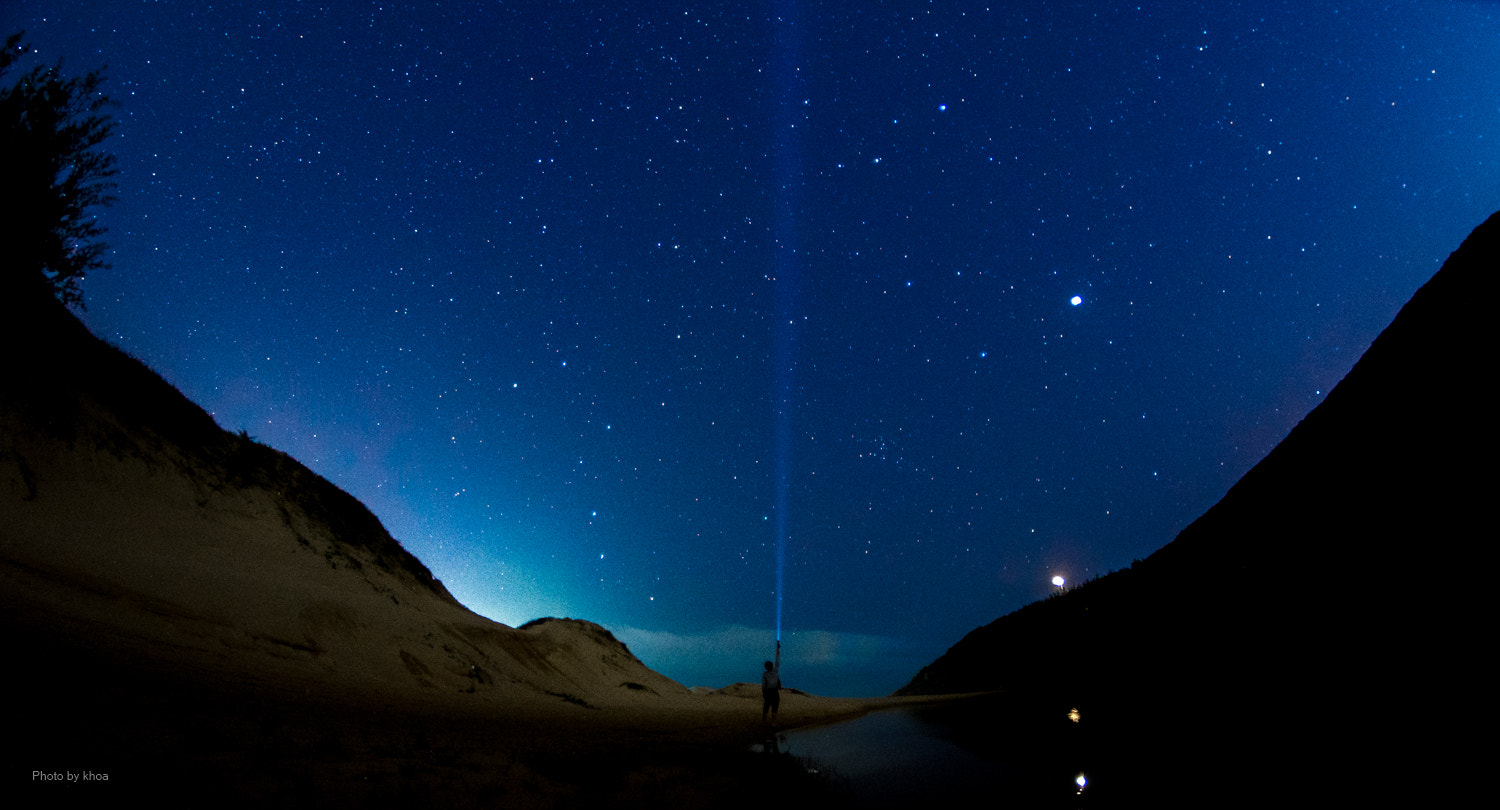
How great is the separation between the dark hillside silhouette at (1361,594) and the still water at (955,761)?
89 centimetres

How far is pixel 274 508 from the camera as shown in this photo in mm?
22359

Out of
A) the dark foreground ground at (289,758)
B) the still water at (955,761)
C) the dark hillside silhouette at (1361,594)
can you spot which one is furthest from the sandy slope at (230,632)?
the dark hillside silhouette at (1361,594)

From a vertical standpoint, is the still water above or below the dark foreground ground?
below

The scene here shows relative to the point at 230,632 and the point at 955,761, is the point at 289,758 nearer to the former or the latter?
the point at 955,761

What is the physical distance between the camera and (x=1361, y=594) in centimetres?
693

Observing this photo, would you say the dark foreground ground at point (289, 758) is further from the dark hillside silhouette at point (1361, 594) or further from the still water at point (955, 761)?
the dark hillside silhouette at point (1361, 594)

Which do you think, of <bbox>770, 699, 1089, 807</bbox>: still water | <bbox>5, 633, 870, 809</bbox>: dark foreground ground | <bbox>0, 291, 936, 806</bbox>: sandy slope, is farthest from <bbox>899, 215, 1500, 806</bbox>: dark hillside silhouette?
<bbox>0, 291, 936, 806</bbox>: sandy slope

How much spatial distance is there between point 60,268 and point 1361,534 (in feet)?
105

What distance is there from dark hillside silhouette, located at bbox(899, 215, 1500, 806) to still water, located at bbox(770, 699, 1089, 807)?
887mm

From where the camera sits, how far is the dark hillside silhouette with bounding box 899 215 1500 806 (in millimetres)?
5613

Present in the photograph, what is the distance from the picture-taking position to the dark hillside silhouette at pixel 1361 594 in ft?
18.4

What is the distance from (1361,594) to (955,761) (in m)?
5.90

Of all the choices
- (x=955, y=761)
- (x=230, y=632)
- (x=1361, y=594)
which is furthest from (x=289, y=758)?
(x=1361, y=594)

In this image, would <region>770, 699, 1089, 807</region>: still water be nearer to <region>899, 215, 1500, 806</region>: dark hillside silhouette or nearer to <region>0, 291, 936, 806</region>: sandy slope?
<region>899, 215, 1500, 806</region>: dark hillside silhouette
